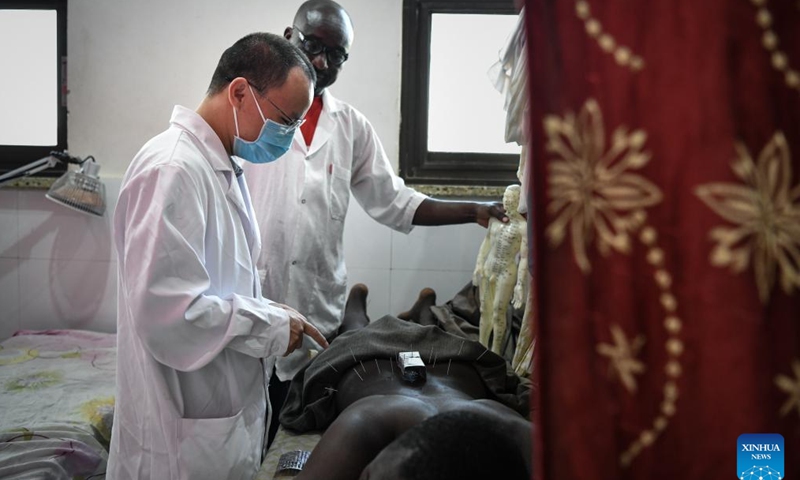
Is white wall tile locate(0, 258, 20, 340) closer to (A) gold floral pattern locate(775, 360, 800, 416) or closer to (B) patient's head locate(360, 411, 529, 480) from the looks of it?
(B) patient's head locate(360, 411, 529, 480)

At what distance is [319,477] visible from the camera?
122 cm

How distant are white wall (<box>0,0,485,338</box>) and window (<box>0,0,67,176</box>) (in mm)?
201

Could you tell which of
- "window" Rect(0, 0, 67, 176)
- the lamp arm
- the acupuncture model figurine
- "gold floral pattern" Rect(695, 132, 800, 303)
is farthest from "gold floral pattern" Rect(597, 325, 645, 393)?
"window" Rect(0, 0, 67, 176)

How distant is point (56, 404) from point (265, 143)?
1464mm

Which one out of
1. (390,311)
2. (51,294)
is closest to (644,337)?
(390,311)

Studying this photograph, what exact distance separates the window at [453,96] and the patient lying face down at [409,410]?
1346 millimetres

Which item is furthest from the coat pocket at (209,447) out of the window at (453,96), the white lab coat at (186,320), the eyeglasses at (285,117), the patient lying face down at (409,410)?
the window at (453,96)

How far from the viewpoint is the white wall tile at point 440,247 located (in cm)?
315

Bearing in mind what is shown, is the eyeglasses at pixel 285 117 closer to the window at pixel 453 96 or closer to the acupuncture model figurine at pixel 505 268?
the acupuncture model figurine at pixel 505 268

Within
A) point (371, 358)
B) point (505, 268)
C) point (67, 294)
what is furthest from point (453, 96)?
point (67, 294)

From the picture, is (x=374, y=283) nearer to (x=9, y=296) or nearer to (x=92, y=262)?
(x=92, y=262)

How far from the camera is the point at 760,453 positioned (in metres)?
0.70

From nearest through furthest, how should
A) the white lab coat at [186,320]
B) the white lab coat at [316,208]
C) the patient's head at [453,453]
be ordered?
the patient's head at [453,453] < the white lab coat at [186,320] < the white lab coat at [316,208]

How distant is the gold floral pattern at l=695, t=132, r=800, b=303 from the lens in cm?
68
